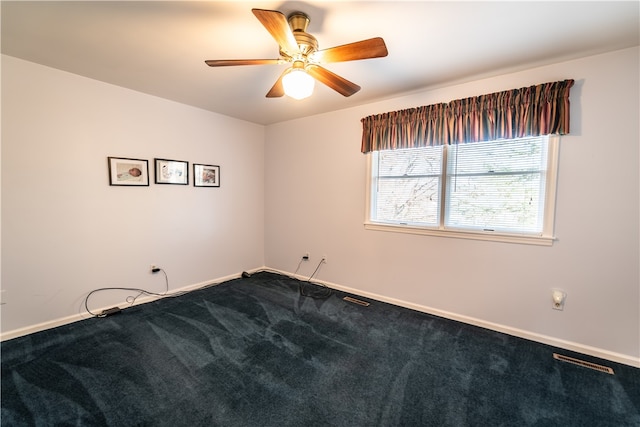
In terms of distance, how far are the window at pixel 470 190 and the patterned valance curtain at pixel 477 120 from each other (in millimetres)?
135

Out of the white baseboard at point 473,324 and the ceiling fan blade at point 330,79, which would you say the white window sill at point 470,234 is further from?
the ceiling fan blade at point 330,79

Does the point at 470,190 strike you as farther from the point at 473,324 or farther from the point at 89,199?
the point at 89,199

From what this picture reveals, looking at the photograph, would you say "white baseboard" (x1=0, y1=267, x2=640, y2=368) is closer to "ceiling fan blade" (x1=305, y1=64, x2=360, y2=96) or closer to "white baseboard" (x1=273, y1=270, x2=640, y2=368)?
"white baseboard" (x1=273, y1=270, x2=640, y2=368)

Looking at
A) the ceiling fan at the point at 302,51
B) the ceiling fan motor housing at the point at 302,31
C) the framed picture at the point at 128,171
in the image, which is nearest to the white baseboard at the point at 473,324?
the framed picture at the point at 128,171

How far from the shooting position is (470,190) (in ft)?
9.14

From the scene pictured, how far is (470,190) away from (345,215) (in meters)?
1.53

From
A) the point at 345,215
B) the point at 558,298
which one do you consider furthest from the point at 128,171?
the point at 558,298

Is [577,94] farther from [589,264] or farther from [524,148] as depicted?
[589,264]

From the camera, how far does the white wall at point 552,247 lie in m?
2.12

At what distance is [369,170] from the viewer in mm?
3398

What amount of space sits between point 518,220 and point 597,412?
1.48 meters

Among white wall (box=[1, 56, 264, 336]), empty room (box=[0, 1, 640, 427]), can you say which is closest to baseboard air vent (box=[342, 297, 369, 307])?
empty room (box=[0, 1, 640, 427])

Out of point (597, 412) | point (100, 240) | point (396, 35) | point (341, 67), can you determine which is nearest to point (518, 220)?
point (597, 412)

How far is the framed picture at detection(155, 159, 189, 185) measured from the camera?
3299mm
